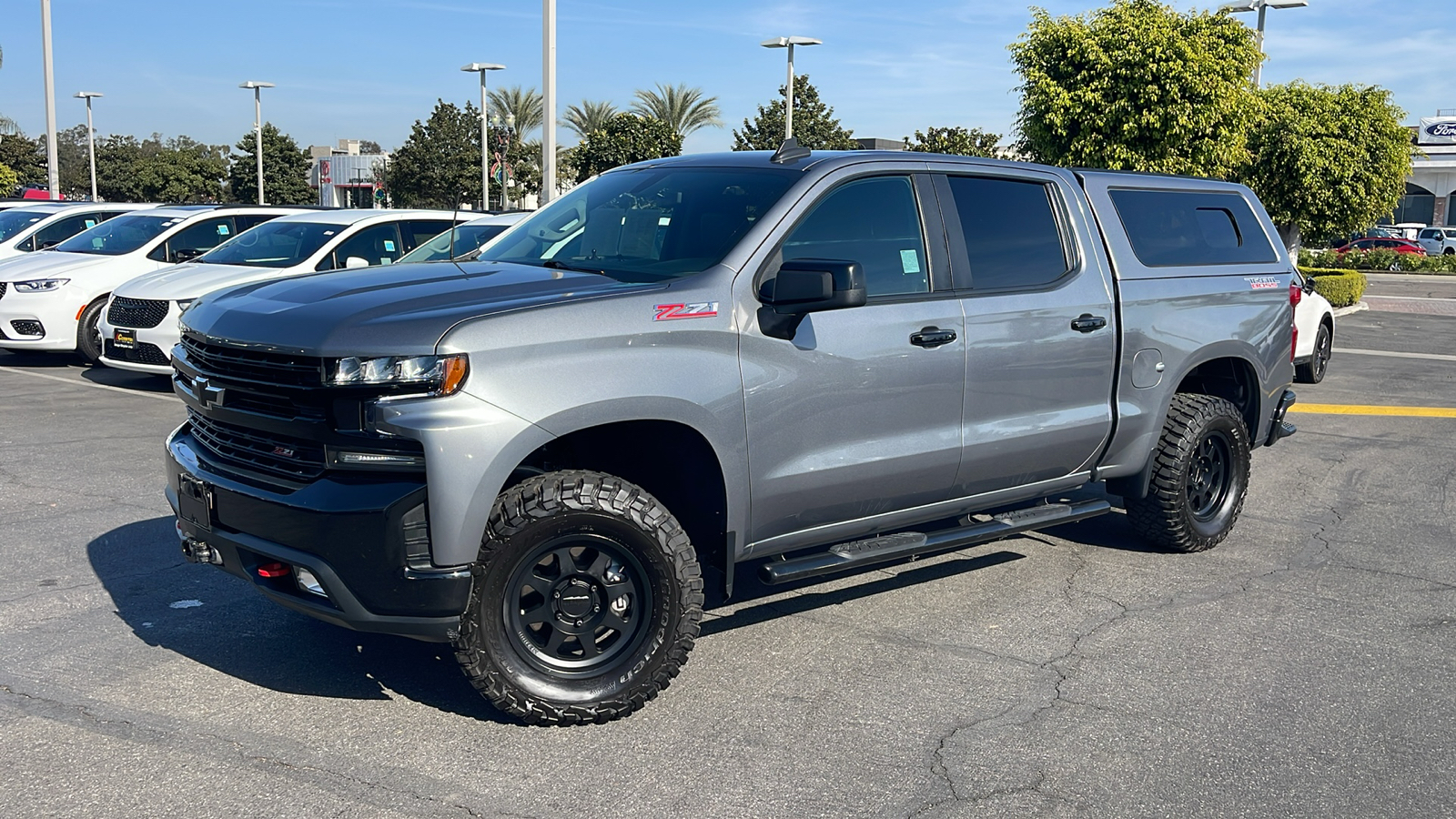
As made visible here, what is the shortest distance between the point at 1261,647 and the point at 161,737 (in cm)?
416

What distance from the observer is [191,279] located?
37.9ft

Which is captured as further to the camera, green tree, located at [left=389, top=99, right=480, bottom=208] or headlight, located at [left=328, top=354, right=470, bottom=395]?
green tree, located at [left=389, top=99, right=480, bottom=208]

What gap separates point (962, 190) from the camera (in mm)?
5461

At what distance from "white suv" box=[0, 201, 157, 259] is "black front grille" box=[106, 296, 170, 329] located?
16.9 ft

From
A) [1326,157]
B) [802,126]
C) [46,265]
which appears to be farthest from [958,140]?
[46,265]

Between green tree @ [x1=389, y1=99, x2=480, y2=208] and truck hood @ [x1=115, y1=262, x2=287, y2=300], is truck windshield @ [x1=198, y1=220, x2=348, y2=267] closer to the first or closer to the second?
truck hood @ [x1=115, y1=262, x2=287, y2=300]

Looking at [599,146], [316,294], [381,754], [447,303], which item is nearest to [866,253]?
[447,303]

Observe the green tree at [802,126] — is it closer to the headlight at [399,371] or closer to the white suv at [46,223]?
the white suv at [46,223]

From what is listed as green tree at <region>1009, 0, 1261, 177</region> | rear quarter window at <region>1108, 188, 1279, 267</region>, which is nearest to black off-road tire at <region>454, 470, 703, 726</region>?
rear quarter window at <region>1108, 188, 1279, 267</region>

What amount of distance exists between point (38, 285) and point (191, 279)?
2486 millimetres

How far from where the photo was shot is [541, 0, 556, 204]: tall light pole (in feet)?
55.3

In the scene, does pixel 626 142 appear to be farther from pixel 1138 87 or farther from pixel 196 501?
pixel 196 501

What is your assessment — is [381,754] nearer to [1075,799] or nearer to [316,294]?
[316,294]

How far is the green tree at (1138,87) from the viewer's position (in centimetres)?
2056
